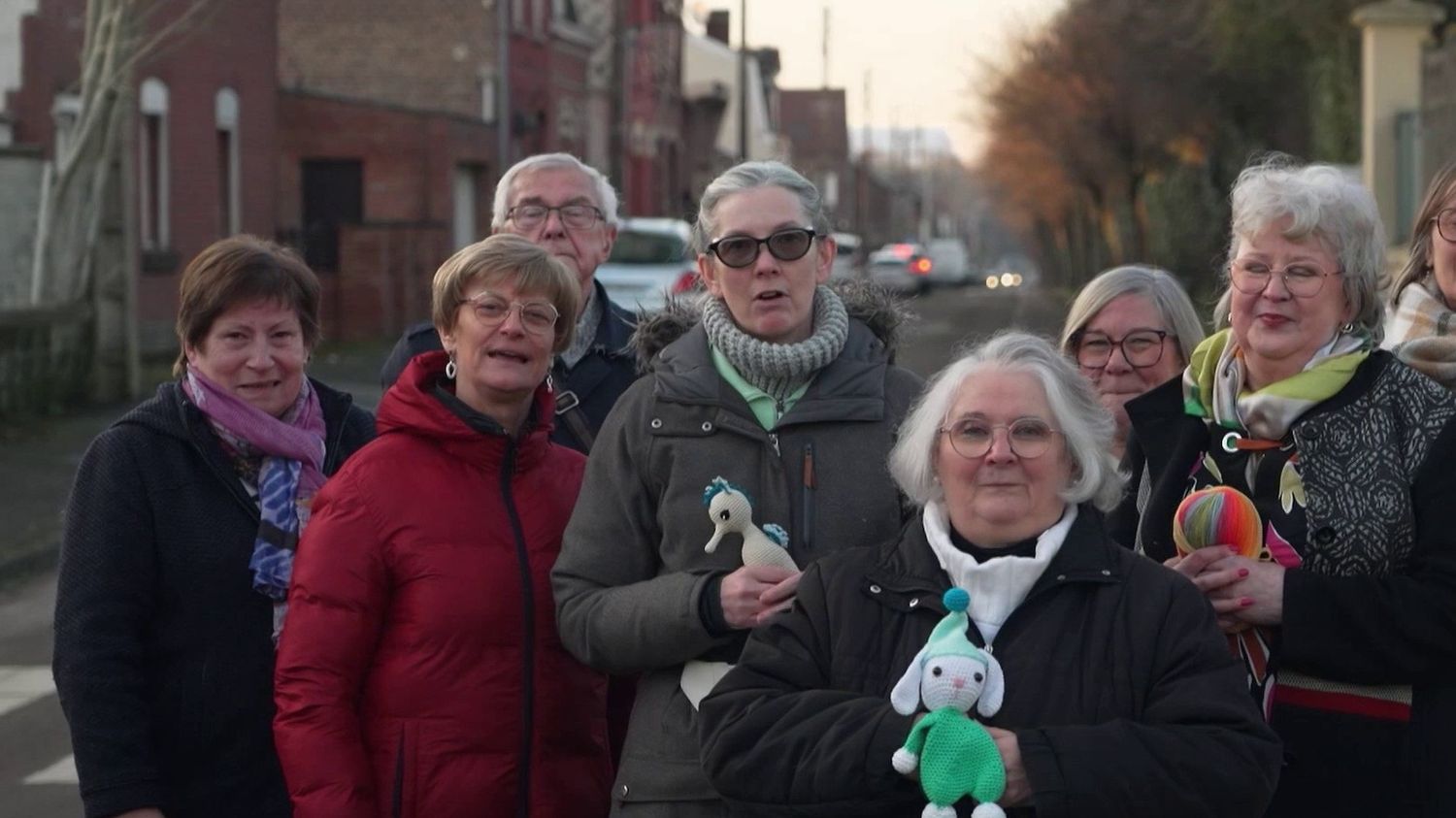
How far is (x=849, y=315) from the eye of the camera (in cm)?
393

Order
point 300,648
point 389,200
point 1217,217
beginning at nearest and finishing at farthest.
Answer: point 300,648 → point 389,200 → point 1217,217

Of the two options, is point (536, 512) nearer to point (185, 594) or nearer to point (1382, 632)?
point (185, 594)

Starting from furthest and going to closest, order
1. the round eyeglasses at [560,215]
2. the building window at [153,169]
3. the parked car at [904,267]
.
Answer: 1. the parked car at [904,267]
2. the building window at [153,169]
3. the round eyeglasses at [560,215]

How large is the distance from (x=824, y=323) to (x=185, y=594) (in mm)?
1337

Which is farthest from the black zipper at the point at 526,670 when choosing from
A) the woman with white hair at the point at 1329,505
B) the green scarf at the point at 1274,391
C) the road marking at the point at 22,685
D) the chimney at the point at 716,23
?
the chimney at the point at 716,23

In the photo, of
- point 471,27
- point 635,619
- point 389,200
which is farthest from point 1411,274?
point 471,27

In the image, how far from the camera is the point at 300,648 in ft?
12.0

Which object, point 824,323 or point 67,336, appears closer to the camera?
point 824,323

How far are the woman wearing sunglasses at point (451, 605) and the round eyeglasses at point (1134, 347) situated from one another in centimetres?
150

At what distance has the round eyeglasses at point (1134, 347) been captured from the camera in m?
4.79

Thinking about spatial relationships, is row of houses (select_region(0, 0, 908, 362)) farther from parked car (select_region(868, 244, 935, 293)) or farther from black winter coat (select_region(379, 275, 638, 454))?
parked car (select_region(868, 244, 935, 293))

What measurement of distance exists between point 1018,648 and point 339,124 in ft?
98.9

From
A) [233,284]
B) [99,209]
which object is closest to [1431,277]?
[233,284]

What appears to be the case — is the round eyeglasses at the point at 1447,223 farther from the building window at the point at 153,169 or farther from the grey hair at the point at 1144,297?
the building window at the point at 153,169
